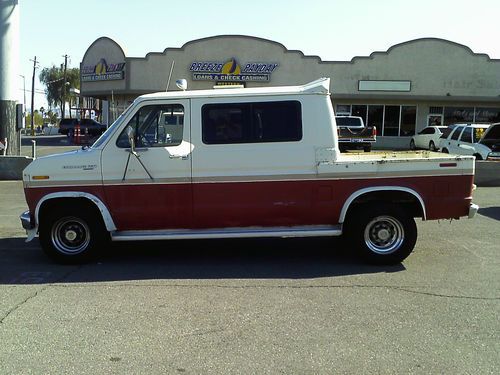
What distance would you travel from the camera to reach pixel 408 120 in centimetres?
3334

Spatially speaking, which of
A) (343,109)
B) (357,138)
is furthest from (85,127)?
(357,138)

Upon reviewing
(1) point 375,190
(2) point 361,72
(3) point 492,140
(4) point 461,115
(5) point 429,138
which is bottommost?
(1) point 375,190

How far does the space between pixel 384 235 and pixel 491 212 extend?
5.01 m

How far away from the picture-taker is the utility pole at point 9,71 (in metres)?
16.5

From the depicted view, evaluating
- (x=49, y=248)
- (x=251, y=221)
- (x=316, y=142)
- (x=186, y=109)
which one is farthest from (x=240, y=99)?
(x=49, y=248)

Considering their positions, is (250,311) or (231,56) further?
→ (231,56)

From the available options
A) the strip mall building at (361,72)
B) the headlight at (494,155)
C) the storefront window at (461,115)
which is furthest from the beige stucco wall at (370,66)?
the headlight at (494,155)

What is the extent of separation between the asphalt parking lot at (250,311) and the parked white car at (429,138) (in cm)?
1989

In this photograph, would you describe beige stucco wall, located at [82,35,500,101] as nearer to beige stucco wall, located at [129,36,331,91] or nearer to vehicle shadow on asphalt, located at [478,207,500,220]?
beige stucco wall, located at [129,36,331,91]

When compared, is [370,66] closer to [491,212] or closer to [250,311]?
[491,212]

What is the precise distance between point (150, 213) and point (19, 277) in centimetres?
175

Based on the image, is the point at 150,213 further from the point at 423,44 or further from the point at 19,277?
the point at 423,44

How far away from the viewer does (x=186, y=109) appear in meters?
6.38

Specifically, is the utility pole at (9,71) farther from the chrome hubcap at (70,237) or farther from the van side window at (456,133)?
the van side window at (456,133)
